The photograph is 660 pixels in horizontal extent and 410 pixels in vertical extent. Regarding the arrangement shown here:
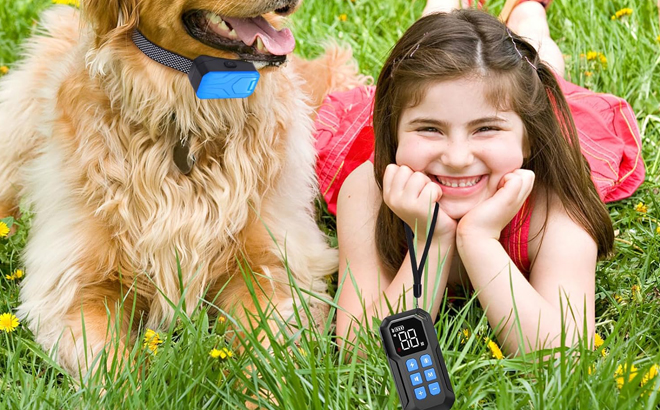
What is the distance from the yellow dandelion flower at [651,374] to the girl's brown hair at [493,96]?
2.42 ft

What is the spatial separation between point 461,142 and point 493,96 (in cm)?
18

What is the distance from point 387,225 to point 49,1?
3302 millimetres

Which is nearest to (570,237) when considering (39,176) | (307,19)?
(39,176)

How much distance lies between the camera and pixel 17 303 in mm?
2959

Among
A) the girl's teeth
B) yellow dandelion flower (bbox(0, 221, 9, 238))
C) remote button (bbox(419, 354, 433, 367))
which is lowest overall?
remote button (bbox(419, 354, 433, 367))

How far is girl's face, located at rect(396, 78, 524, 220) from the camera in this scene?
8.34 feet

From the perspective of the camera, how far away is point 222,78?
8.37 ft

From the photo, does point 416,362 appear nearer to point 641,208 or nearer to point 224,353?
point 224,353

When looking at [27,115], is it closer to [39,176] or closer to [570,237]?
[39,176]

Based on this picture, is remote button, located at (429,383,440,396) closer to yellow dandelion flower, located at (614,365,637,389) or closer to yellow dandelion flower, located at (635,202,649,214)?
yellow dandelion flower, located at (614,365,637,389)

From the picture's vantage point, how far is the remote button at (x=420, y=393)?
6.21 ft

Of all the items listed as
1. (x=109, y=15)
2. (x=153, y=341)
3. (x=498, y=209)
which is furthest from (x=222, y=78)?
(x=498, y=209)

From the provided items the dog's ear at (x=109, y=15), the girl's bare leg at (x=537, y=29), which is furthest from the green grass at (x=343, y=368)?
the girl's bare leg at (x=537, y=29)

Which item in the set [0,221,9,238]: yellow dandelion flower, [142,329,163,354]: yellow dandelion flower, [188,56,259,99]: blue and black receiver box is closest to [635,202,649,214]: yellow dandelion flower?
[188,56,259,99]: blue and black receiver box
